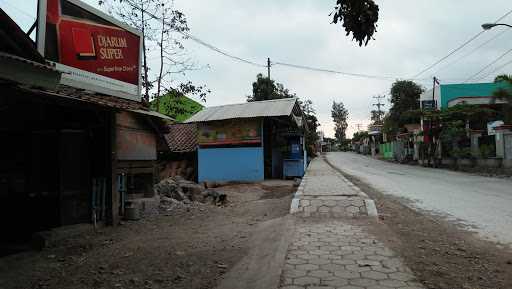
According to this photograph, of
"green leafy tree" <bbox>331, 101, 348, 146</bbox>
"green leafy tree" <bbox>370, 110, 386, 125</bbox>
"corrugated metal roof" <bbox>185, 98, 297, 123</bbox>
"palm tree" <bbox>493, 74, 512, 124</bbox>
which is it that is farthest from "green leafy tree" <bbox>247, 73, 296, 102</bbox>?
"green leafy tree" <bbox>331, 101, 348, 146</bbox>

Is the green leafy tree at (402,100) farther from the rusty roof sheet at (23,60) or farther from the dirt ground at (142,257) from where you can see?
the rusty roof sheet at (23,60)

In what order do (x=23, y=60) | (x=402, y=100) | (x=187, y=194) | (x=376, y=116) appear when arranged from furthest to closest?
(x=376, y=116)
(x=402, y=100)
(x=187, y=194)
(x=23, y=60)

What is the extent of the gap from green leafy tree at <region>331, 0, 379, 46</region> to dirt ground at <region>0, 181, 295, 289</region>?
3.41 metres

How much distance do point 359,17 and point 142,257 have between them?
4774mm

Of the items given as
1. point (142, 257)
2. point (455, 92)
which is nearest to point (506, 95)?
point (455, 92)

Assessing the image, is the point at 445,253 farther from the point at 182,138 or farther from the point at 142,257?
the point at 182,138

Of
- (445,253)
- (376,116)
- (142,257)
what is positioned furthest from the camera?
(376,116)

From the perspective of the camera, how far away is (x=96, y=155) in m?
9.18

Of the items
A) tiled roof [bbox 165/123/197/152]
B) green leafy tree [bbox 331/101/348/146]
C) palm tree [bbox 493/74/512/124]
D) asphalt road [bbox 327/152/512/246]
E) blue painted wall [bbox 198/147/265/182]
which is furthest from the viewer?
green leafy tree [bbox 331/101/348/146]

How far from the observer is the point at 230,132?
21328 mm

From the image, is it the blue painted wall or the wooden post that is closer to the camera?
the wooden post

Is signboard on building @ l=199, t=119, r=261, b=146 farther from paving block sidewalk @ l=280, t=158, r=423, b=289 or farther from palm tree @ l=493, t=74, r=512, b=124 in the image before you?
palm tree @ l=493, t=74, r=512, b=124

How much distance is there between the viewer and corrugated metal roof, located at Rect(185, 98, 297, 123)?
20.0 meters

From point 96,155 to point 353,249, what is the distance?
642 centimetres
